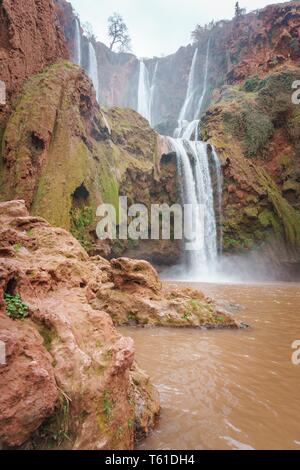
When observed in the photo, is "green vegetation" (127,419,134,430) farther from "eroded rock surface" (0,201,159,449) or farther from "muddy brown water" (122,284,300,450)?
"muddy brown water" (122,284,300,450)

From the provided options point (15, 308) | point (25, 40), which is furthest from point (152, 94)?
point (15, 308)

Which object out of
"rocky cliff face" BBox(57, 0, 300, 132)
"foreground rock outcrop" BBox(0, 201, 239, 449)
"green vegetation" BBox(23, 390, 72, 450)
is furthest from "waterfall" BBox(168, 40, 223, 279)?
"green vegetation" BBox(23, 390, 72, 450)

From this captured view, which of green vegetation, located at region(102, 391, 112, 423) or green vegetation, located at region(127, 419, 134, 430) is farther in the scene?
green vegetation, located at region(127, 419, 134, 430)

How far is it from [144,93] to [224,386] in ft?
168

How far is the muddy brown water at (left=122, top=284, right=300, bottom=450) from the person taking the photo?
2.74 meters

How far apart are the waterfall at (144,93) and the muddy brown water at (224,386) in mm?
44305

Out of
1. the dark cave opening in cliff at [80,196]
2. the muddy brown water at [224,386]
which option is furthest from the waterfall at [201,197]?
the muddy brown water at [224,386]

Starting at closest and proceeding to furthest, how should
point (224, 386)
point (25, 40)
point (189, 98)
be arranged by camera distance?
point (224, 386), point (25, 40), point (189, 98)

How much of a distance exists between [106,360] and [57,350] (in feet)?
1.37

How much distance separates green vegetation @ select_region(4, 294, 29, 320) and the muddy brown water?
152 cm

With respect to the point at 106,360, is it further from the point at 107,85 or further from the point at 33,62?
the point at 107,85

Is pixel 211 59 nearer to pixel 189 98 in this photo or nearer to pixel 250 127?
pixel 189 98

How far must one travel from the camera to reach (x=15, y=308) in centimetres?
299

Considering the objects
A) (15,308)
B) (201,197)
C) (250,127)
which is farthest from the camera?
(250,127)
